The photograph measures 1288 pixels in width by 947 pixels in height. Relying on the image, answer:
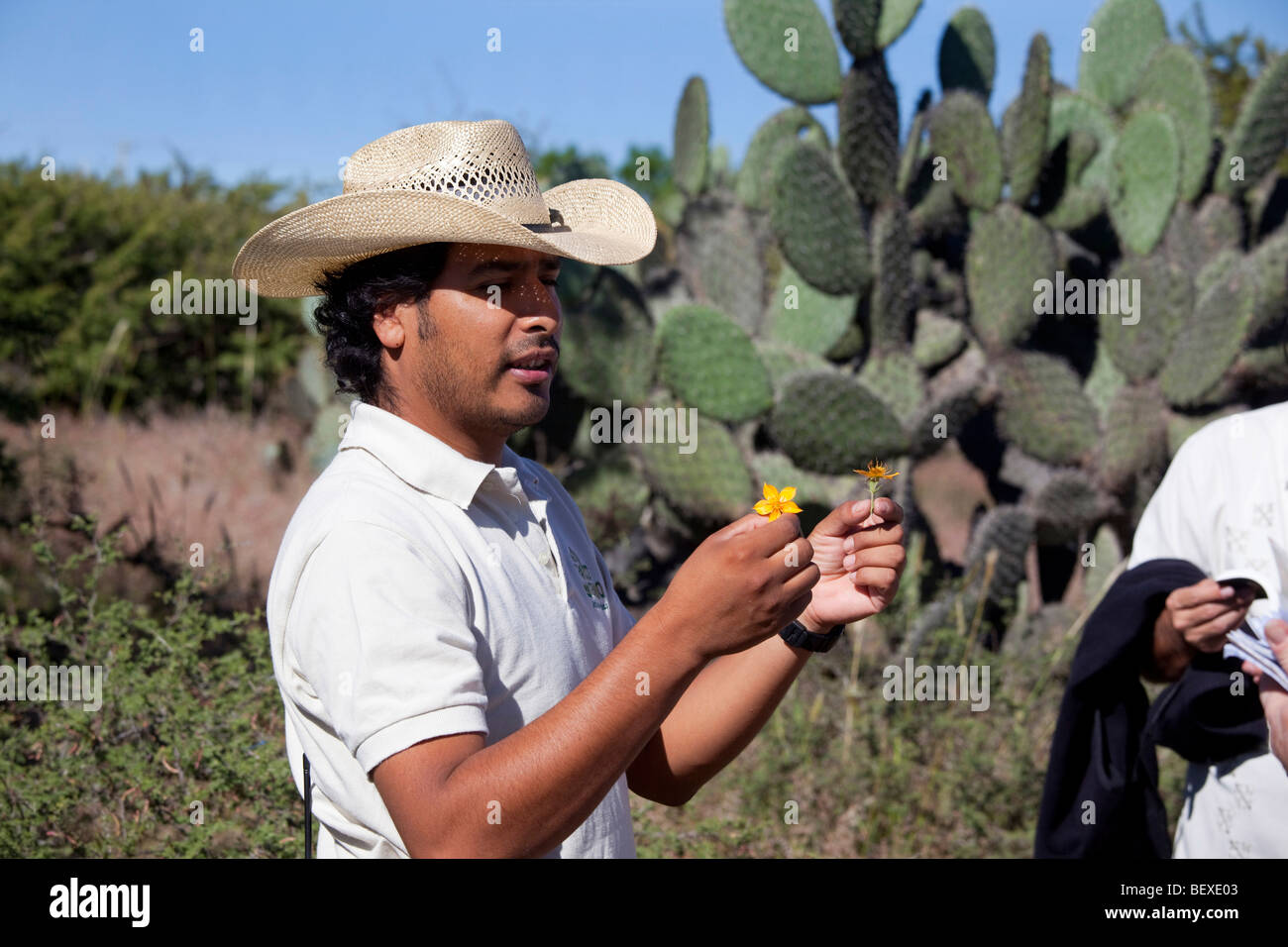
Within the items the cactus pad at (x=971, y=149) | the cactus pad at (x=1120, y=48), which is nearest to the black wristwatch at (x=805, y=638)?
the cactus pad at (x=971, y=149)

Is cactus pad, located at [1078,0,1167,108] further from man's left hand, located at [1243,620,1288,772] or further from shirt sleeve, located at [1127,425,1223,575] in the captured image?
man's left hand, located at [1243,620,1288,772]

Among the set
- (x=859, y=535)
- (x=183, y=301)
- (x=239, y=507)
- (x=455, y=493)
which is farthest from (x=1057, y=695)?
(x=183, y=301)

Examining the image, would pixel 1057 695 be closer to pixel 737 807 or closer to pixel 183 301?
pixel 737 807

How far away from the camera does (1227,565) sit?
2.34 metres

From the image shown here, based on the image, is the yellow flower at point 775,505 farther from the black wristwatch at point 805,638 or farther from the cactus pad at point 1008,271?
the cactus pad at point 1008,271

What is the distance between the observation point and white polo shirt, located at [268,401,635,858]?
4.49ft

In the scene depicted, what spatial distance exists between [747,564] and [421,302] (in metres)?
0.64

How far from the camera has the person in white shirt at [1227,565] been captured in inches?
87.9

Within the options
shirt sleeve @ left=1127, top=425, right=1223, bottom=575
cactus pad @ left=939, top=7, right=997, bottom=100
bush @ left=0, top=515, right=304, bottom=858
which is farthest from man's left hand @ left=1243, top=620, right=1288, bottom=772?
cactus pad @ left=939, top=7, right=997, bottom=100

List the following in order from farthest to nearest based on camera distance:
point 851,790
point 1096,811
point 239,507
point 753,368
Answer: point 239,507 < point 753,368 < point 851,790 < point 1096,811

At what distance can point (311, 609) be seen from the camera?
142 centimetres

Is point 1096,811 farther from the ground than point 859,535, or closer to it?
closer to it

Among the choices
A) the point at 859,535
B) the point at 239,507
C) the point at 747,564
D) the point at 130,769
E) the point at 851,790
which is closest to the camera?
the point at 747,564

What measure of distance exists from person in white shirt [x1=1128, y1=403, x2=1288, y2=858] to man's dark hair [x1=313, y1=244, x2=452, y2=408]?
1574 millimetres
